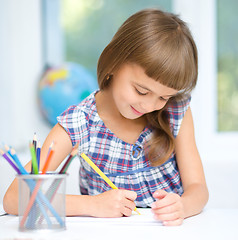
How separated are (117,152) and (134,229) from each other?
1.24ft

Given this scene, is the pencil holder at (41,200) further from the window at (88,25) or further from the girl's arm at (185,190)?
the window at (88,25)

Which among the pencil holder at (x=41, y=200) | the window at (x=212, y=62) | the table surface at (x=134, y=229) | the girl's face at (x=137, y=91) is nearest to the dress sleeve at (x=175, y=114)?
the girl's face at (x=137, y=91)

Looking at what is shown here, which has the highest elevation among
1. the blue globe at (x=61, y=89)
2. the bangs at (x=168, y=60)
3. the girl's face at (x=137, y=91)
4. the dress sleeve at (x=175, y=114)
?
the bangs at (x=168, y=60)

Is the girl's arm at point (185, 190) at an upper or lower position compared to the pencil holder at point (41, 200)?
lower

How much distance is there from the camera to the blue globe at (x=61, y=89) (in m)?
2.18

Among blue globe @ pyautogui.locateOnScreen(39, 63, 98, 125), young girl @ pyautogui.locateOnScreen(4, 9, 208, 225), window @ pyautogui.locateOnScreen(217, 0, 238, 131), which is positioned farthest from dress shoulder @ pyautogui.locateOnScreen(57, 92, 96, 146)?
window @ pyautogui.locateOnScreen(217, 0, 238, 131)

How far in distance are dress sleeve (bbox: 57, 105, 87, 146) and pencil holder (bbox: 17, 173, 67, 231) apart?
37 cm

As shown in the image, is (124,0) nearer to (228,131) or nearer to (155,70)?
(228,131)

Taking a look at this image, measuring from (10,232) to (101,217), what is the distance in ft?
0.67

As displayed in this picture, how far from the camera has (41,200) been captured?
24.3 inches

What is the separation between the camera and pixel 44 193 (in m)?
0.62

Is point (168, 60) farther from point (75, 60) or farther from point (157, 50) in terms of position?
point (75, 60)

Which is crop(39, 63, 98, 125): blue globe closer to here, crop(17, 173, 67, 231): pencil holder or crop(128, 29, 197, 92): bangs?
crop(128, 29, 197, 92): bangs

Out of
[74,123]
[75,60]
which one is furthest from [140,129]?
[75,60]
